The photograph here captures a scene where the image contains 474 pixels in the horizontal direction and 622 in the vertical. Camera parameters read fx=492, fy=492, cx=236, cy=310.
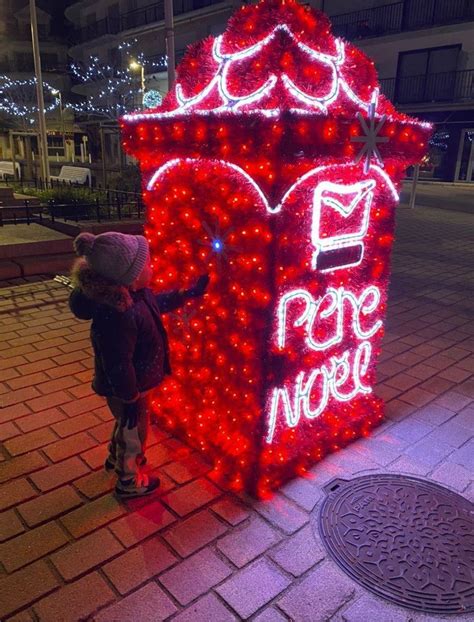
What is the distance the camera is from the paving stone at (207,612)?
248cm

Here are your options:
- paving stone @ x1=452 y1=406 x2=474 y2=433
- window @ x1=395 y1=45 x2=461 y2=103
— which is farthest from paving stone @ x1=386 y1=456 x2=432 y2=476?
window @ x1=395 y1=45 x2=461 y2=103

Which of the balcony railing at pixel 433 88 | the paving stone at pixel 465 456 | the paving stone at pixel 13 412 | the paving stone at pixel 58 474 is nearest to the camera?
the paving stone at pixel 58 474

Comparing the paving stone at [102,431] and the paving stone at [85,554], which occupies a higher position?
the paving stone at [102,431]

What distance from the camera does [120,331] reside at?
2.90m

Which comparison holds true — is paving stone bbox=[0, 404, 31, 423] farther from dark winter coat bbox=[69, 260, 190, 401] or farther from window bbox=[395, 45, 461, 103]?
window bbox=[395, 45, 461, 103]

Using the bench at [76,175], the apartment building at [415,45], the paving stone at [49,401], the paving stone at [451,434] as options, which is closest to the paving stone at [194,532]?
the paving stone at [49,401]

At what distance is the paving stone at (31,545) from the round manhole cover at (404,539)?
1.63 metres

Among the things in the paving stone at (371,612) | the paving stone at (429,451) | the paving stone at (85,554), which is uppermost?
the paving stone at (429,451)

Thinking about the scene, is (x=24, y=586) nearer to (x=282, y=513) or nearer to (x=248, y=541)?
(x=248, y=541)

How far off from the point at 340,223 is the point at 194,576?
2386mm

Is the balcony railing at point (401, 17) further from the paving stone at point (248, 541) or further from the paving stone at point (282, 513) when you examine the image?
the paving stone at point (248, 541)

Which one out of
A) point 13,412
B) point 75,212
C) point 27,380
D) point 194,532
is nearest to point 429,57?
point 75,212

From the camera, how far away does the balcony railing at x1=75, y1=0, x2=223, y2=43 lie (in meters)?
29.1

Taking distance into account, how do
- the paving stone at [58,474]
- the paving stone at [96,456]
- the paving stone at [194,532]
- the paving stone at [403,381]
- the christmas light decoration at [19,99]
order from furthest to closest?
1. the christmas light decoration at [19,99]
2. the paving stone at [403,381]
3. the paving stone at [96,456]
4. the paving stone at [58,474]
5. the paving stone at [194,532]
